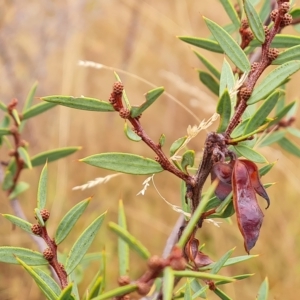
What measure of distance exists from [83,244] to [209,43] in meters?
0.37

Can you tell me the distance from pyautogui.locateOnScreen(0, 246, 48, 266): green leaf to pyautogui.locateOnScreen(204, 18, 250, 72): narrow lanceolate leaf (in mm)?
323

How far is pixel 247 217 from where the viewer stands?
46 centimetres

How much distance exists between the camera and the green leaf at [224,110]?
0.48 meters

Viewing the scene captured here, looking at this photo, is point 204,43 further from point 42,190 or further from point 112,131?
point 112,131

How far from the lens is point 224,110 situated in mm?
485

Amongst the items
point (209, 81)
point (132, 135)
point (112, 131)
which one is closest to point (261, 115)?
point (132, 135)

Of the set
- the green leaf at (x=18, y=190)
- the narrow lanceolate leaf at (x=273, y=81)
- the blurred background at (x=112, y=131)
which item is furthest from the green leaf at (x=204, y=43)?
the blurred background at (x=112, y=131)

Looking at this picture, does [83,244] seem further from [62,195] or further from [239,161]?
[62,195]

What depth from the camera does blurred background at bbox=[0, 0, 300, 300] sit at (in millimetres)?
2291

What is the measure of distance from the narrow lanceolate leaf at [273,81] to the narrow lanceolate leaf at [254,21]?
0.05 m

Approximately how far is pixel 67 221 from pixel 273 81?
11.4 inches

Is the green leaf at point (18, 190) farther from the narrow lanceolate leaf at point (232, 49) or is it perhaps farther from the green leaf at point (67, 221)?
the narrow lanceolate leaf at point (232, 49)

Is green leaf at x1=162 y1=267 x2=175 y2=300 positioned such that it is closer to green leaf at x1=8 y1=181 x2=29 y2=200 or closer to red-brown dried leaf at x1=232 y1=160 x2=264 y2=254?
red-brown dried leaf at x1=232 y1=160 x2=264 y2=254

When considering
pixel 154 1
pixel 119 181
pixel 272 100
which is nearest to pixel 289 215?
pixel 119 181
